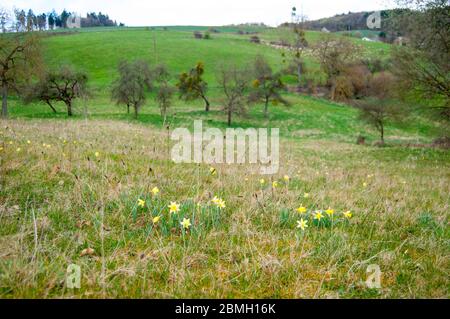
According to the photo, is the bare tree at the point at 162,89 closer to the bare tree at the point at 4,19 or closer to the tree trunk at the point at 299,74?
the bare tree at the point at 4,19

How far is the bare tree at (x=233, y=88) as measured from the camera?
42844mm

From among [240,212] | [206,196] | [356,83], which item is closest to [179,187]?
[206,196]

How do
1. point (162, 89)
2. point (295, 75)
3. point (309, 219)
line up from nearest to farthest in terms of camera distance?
point (309, 219) < point (162, 89) < point (295, 75)

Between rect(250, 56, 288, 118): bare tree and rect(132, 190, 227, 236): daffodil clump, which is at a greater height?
rect(250, 56, 288, 118): bare tree

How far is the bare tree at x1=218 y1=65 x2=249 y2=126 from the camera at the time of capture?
4284cm

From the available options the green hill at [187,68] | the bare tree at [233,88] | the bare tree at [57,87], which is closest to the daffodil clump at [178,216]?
the green hill at [187,68]

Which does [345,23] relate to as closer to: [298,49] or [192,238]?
[298,49]

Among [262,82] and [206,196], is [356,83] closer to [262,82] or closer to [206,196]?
[262,82]

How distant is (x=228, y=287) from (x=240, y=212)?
152 centimetres

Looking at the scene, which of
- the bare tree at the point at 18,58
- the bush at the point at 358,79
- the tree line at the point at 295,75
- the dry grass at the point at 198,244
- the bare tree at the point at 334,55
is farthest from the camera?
the bare tree at the point at 334,55

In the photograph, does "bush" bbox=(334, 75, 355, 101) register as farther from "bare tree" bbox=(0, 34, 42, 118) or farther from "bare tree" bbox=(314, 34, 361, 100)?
"bare tree" bbox=(0, 34, 42, 118)

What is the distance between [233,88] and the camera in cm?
4466

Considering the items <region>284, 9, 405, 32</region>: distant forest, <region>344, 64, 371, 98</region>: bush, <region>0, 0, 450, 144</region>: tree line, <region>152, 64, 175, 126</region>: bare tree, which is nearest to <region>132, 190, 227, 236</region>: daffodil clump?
<region>0, 0, 450, 144</region>: tree line

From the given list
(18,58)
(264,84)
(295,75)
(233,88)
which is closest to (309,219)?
(18,58)
